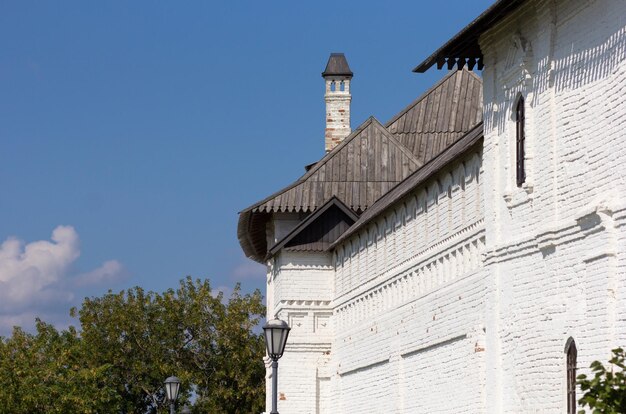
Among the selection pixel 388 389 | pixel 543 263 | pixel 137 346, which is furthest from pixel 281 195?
pixel 543 263

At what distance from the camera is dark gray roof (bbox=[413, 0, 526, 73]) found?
2134cm

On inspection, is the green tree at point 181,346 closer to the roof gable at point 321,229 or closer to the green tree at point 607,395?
the roof gable at point 321,229

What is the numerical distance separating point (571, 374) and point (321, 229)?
19.8m

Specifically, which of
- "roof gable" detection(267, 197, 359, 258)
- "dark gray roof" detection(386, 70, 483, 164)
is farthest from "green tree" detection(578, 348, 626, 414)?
"dark gray roof" detection(386, 70, 483, 164)

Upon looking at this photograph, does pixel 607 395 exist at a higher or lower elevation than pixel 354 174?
lower

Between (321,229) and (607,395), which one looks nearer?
(607,395)

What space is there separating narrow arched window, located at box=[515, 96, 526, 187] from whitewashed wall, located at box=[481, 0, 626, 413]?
0.45 ft

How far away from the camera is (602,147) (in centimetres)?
1931

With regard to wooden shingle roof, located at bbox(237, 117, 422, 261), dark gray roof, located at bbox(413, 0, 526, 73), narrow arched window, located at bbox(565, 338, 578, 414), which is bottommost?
narrow arched window, located at bbox(565, 338, 578, 414)

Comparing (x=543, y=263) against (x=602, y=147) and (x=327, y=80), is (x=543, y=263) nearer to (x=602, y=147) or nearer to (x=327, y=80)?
(x=602, y=147)

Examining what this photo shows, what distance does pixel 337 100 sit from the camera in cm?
4891

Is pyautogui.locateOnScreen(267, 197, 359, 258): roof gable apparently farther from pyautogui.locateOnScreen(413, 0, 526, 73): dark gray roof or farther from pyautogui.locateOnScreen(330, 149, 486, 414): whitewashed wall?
pyautogui.locateOnScreen(413, 0, 526, 73): dark gray roof

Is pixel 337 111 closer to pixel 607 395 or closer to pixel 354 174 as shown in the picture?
pixel 354 174

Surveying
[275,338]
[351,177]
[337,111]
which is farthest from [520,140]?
[337,111]
